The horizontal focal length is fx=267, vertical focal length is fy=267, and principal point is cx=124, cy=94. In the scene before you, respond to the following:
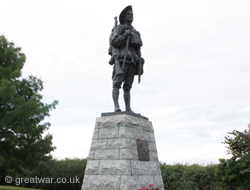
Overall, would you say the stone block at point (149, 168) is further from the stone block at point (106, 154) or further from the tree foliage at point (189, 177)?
the tree foliage at point (189, 177)

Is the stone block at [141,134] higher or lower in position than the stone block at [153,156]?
higher

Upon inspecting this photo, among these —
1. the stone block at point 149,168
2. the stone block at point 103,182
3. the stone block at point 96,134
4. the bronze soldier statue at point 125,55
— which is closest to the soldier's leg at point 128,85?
the bronze soldier statue at point 125,55

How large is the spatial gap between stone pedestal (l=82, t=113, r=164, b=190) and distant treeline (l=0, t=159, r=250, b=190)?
2866 millimetres

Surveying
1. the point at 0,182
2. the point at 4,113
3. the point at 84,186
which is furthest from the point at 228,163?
the point at 0,182

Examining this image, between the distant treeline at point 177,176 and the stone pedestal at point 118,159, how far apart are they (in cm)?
287

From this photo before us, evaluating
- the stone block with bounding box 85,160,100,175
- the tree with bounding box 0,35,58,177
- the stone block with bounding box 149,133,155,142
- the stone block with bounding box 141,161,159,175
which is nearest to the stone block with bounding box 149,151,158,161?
the stone block with bounding box 141,161,159,175

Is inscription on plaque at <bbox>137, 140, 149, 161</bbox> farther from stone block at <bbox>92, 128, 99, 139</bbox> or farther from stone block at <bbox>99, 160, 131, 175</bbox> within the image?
stone block at <bbox>92, 128, 99, 139</bbox>

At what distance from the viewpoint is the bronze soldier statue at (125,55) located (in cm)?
743

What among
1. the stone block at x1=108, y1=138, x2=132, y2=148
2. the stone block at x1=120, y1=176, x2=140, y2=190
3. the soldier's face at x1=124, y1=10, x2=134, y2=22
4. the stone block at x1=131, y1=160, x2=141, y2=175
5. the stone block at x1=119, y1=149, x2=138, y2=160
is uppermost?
the soldier's face at x1=124, y1=10, x2=134, y2=22

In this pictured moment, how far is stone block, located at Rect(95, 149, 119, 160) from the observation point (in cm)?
655

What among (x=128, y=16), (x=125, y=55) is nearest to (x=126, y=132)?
(x=125, y=55)

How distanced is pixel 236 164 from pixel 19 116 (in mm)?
9883

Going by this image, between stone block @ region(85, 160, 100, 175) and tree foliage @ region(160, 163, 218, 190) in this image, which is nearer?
stone block @ region(85, 160, 100, 175)

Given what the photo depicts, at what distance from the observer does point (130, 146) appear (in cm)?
660
